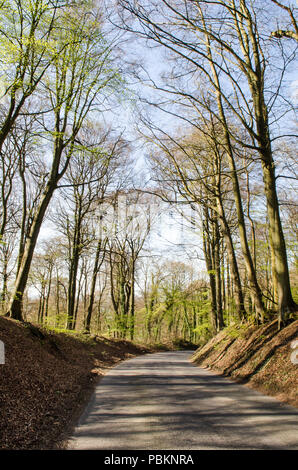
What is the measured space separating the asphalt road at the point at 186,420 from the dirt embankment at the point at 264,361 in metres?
0.37

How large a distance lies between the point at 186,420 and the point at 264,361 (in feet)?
13.6

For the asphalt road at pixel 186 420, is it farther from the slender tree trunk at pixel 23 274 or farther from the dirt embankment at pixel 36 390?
the slender tree trunk at pixel 23 274

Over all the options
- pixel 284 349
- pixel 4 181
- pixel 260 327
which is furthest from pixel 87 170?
pixel 284 349

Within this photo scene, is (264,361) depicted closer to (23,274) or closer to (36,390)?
(36,390)

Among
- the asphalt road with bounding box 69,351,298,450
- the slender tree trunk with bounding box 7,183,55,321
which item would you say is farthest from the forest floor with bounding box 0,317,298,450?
the slender tree trunk with bounding box 7,183,55,321

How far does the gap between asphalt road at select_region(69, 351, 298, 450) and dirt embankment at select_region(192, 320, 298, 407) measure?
0.37m

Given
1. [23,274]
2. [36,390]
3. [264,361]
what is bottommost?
[36,390]

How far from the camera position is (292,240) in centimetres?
1719

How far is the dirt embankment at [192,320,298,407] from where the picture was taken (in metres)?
6.45

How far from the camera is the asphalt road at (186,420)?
12.3ft

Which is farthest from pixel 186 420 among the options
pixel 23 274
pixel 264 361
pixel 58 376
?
pixel 23 274

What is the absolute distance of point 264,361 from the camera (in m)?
8.06
